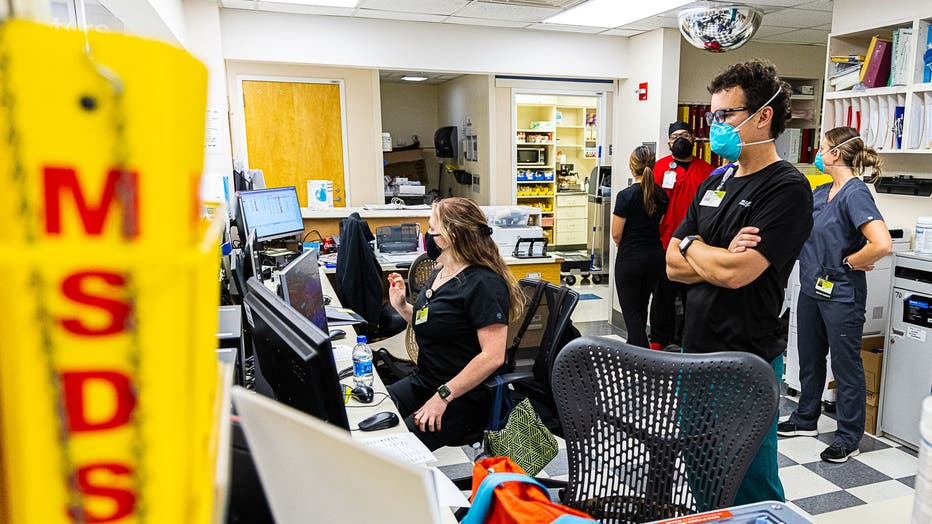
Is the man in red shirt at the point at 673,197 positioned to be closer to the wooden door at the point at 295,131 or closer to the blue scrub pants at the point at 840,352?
the blue scrub pants at the point at 840,352

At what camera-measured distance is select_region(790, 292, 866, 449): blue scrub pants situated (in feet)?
10.1

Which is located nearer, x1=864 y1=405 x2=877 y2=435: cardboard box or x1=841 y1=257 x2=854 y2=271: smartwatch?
x1=841 y1=257 x2=854 y2=271: smartwatch

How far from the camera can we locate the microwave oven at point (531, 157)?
362 inches

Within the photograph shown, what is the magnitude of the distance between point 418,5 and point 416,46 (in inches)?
24.0

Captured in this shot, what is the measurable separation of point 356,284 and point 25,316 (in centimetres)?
349

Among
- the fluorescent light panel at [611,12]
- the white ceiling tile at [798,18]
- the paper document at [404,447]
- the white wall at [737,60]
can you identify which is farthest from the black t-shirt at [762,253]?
the white wall at [737,60]

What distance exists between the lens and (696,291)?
204 cm

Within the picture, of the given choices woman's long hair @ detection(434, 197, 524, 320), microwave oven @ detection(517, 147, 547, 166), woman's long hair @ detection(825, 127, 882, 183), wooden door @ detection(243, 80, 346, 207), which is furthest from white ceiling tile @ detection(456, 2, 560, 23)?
microwave oven @ detection(517, 147, 547, 166)

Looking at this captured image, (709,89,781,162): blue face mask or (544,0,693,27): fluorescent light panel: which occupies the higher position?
(544,0,693,27): fluorescent light panel

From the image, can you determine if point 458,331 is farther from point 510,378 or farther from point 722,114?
point 722,114

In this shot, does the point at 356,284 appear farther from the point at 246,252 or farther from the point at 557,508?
the point at 557,508

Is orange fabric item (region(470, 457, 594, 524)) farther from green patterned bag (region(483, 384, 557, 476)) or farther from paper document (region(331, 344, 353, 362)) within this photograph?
paper document (region(331, 344, 353, 362))

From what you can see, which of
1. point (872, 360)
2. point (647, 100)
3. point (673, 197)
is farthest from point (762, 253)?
point (647, 100)

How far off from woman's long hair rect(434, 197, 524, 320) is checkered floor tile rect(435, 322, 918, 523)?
1.23 meters
